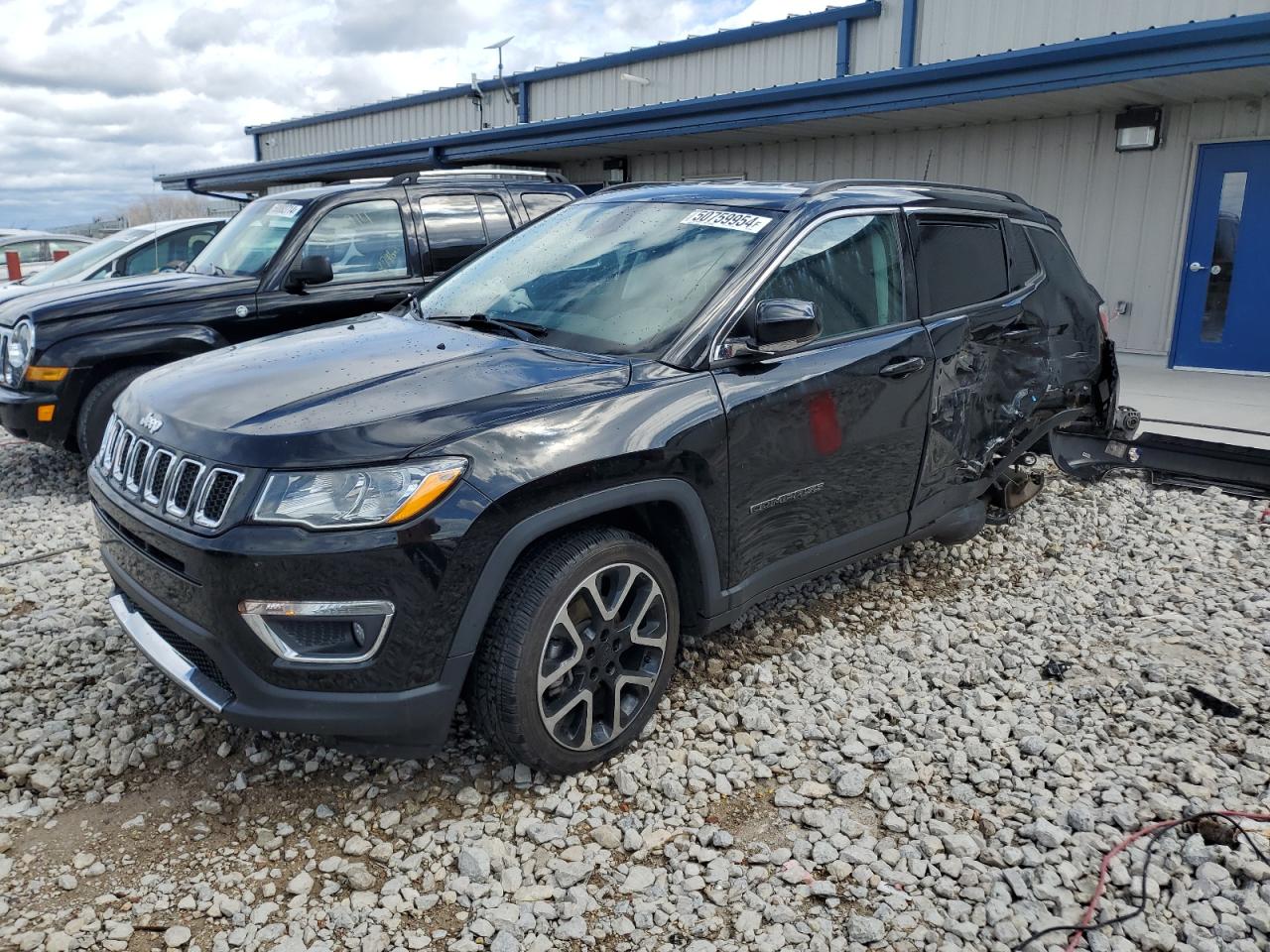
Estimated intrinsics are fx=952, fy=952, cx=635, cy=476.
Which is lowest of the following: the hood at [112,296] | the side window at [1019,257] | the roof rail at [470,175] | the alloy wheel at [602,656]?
the alloy wheel at [602,656]

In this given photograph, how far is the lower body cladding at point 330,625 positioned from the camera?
2.54m

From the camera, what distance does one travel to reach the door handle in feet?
12.5

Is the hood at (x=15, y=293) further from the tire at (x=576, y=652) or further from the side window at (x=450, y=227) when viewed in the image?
the tire at (x=576, y=652)

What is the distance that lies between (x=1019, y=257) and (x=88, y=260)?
32.2 ft

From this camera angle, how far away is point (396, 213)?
6.68 meters

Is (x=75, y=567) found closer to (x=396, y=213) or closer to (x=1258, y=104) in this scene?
(x=396, y=213)

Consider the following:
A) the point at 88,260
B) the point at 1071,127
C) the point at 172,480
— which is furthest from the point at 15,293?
the point at 1071,127

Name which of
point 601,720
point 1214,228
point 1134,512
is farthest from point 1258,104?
point 601,720

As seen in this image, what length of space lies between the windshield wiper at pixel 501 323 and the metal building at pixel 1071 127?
6.22 meters

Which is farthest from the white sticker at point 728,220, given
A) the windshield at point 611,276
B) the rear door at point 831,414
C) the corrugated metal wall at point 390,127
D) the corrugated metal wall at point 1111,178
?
the corrugated metal wall at point 390,127

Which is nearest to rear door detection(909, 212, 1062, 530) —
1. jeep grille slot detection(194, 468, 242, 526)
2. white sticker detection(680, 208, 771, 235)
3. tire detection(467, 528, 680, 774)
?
white sticker detection(680, 208, 771, 235)

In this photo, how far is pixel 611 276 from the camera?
3654mm

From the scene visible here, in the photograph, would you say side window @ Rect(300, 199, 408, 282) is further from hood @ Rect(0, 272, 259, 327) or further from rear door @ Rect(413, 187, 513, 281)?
hood @ Rect(0, 272, 259, 327)

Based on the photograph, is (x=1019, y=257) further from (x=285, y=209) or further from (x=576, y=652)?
(x=285, y=209)
